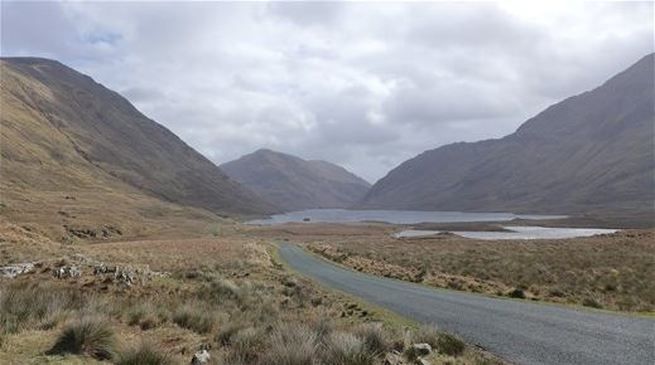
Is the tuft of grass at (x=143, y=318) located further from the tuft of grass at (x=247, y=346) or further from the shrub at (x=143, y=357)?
the shrub at (x=143, y=357)

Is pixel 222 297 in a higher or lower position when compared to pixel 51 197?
lower

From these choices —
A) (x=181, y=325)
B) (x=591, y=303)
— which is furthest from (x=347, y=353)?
(x=591, y=303)

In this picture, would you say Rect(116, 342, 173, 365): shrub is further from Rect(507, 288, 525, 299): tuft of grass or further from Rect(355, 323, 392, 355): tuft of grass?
Rect(507, 288, 525, 299): tuft of grass

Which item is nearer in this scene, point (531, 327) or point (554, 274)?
point (531, 327)

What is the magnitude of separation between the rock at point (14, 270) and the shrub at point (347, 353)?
1617 centimetres

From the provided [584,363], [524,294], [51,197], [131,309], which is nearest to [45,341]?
[131,309]

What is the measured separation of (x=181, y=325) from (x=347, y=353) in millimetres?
6411

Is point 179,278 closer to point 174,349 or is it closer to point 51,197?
point 174,349

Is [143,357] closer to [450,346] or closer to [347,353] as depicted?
[347,353]

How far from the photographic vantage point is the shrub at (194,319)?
14.7 metres

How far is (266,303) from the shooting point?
786 inches

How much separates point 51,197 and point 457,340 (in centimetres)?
14957

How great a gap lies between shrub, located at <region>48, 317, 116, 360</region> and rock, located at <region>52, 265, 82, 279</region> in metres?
11.6

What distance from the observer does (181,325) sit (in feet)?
49.9
